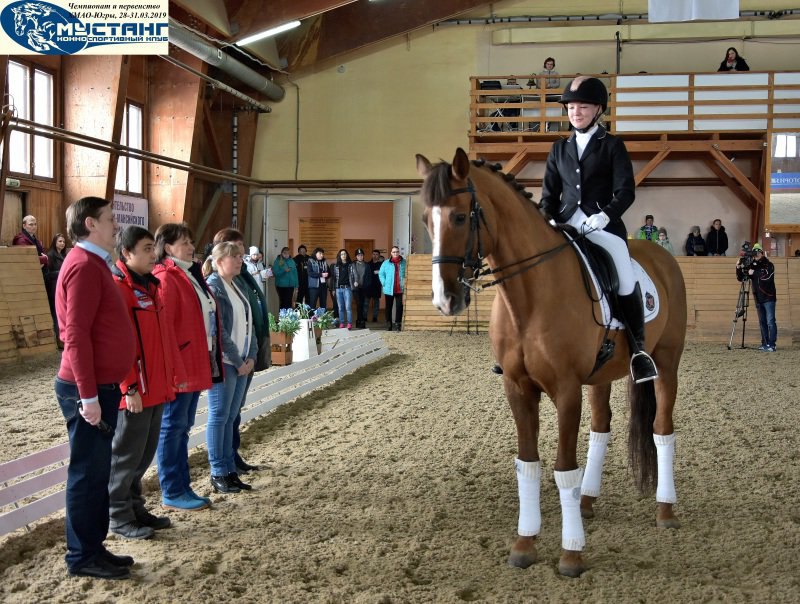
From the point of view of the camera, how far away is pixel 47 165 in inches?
506

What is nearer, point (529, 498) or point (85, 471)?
point (85, 471)

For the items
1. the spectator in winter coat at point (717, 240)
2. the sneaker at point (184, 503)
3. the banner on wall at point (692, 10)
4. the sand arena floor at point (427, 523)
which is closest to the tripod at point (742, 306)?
the spectator in winter coat at point (717, 240)

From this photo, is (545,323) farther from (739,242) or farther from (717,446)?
(739,242)

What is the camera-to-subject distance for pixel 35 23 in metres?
10.4

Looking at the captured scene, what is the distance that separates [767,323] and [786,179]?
535 centimetres

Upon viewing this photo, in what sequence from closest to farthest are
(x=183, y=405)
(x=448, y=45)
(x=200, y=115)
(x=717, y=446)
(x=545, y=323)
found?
(x=545, y=323), (x=183, y=405), (x=717, y=446), (x=200, y=115), (x=448, y=45)

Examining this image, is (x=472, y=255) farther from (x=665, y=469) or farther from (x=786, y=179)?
(x=786, y=179)

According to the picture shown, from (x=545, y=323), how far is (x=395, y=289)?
1323cm

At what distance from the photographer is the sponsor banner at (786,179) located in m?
16.8

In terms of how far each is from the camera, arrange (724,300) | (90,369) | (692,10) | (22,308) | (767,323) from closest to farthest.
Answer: (90,369)
(22,308)
(767,323)
(724,300)
(692,10)

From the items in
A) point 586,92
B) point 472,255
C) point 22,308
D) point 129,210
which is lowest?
point 22,308

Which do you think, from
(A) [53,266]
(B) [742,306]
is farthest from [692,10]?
(A) [53,266]

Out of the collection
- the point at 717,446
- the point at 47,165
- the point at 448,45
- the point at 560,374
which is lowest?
the point at 717,446

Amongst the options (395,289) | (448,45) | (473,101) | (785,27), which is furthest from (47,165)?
(785,27)
